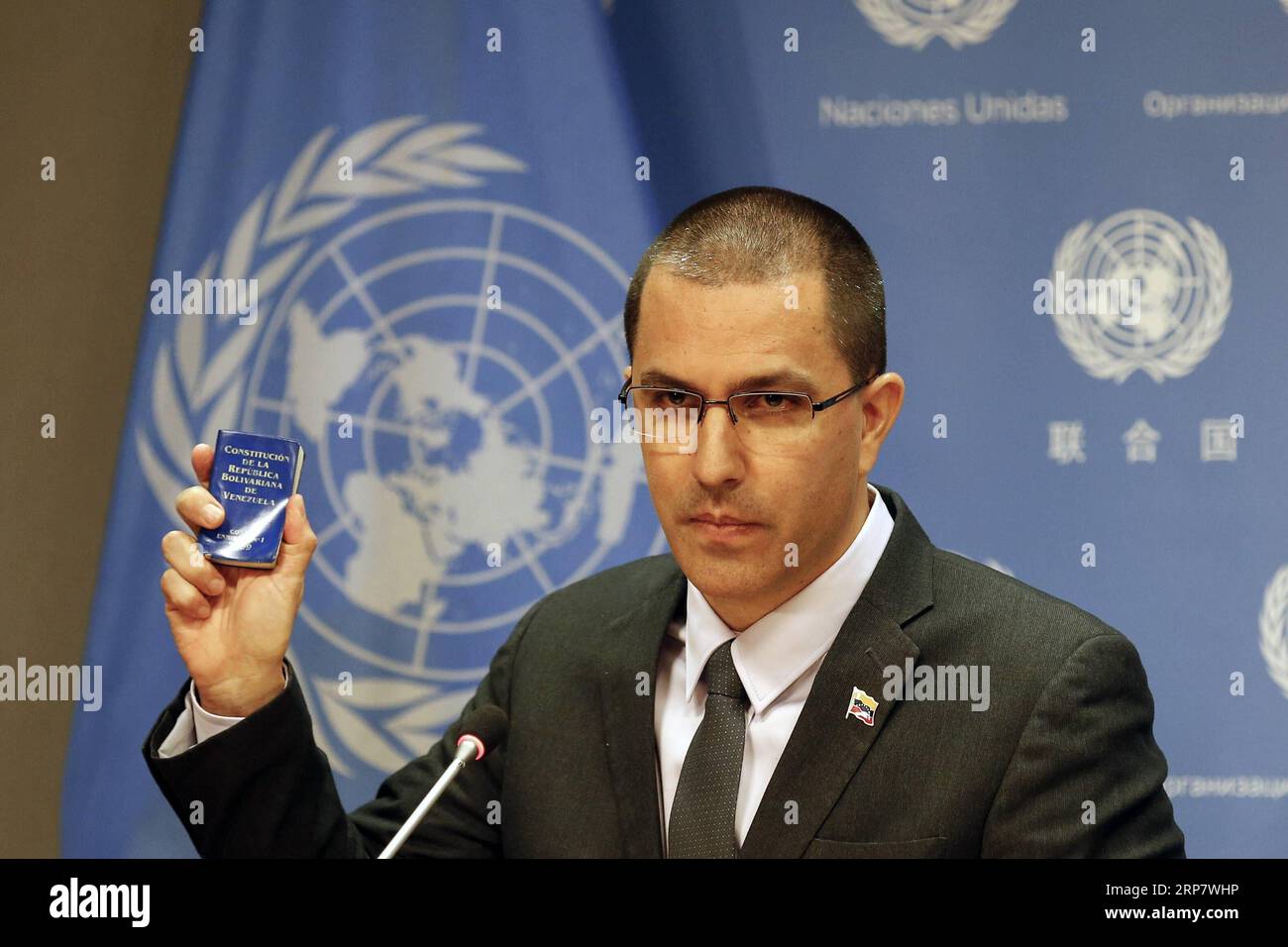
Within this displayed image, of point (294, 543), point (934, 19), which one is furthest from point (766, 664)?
point (934, 19)

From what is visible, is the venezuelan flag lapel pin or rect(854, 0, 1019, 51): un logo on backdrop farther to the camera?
rect(854, 0, 1019, 51): un logo on backdrop

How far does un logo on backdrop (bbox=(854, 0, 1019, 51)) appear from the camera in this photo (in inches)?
130

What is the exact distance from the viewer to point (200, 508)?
2145 mm

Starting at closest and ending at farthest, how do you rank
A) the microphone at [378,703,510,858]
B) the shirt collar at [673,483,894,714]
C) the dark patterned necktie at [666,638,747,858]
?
the microphone at [378,703,510,858], the dark patterned necktie at [666,638,747,858], the shirt collar at [673,483,894,714]

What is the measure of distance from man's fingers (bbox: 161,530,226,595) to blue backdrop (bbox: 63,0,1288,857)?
50.8 inches

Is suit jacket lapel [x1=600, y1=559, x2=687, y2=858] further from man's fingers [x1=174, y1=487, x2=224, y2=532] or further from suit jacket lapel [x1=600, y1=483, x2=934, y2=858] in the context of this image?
man's fingers [x1=174, y1=487, x2=224, y2=532]

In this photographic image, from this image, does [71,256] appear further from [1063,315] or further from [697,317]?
[1063,315]

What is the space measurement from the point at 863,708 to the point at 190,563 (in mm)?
1152

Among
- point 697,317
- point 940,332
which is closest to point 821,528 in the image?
point 697,317

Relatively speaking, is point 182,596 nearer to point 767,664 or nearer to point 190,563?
point 190,563

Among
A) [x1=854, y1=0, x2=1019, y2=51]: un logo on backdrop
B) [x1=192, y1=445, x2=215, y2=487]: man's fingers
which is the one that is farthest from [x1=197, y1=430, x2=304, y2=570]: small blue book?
[x1=854, y1=0, x2=1019, y2=51]: un logo on backdrop

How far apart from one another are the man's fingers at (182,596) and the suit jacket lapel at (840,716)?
99 centimetres

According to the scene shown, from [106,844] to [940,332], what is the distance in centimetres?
252

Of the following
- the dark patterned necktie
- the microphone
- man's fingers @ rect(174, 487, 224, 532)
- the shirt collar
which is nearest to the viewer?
the microphone
